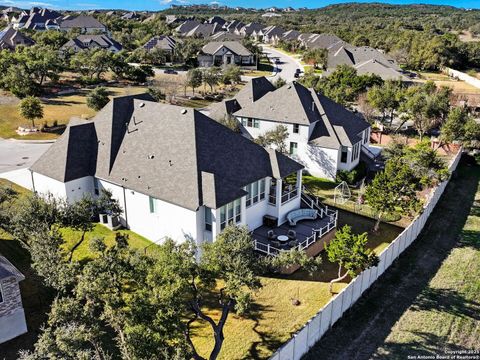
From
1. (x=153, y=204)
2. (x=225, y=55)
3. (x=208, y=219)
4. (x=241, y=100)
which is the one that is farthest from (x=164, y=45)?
(x=208, y=219)

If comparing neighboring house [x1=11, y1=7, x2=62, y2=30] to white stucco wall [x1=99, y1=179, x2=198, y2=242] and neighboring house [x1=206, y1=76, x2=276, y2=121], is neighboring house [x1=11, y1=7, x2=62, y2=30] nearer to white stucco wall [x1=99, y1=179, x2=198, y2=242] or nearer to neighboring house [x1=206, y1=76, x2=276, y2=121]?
neighboring house [x1=206, y1=76, x2=276, y2=121]

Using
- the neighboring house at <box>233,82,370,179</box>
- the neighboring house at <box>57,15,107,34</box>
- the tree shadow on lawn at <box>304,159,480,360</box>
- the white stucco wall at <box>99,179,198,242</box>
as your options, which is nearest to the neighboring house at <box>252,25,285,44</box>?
the neighboring house at <box>57,15,107,34</box>

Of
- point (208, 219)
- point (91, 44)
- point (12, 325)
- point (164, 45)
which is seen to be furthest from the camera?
point (91, 44)

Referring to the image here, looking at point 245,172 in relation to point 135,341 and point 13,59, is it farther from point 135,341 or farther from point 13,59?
point 13,59

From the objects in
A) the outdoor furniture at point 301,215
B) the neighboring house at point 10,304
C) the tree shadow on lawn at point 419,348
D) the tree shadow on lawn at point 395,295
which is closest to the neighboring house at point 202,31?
the outdoor furniture at point 301,215

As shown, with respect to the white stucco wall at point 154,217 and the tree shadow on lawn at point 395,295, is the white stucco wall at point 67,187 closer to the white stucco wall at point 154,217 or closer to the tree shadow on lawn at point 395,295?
the white stucco wall at point 154,217

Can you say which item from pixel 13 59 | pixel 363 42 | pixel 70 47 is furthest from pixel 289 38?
pixel 13 59

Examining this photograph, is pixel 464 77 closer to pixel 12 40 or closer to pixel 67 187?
pixel 67 187

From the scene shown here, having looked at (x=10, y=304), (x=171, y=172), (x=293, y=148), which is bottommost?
(x=10, y=304)
